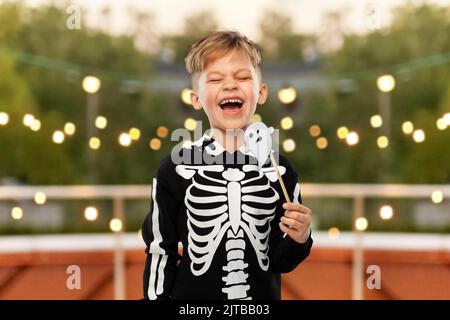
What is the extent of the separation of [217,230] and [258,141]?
0.68ft

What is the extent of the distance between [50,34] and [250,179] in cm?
1100

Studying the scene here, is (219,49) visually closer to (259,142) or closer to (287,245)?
(259,142)

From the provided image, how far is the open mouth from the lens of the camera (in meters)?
1.31

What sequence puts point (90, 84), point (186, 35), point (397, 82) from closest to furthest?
point (90, 84), point (186, 35), point (397, 82)

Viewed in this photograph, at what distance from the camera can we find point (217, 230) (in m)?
1.33

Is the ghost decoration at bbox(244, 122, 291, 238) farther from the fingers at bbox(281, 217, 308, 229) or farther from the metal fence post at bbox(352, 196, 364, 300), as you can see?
the metal fence post at bbox(352, 196, 364, 300)

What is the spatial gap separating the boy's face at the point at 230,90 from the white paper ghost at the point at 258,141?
0.02 meters

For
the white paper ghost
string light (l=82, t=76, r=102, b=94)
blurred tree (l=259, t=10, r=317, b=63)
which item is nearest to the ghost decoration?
the white paper ghost

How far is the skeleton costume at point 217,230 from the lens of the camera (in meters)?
1.32

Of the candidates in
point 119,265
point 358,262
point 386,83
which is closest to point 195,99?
point 386,83

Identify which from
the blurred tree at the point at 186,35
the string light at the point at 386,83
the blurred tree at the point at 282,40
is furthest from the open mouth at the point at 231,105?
the blurred tree at the point at 282,40

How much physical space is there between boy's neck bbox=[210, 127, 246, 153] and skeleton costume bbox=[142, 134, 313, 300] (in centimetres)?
1

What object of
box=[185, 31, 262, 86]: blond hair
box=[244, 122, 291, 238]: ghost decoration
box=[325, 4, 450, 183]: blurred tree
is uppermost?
box=[325, 4, 450, 183]: blurred tree

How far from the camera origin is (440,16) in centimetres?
1140
